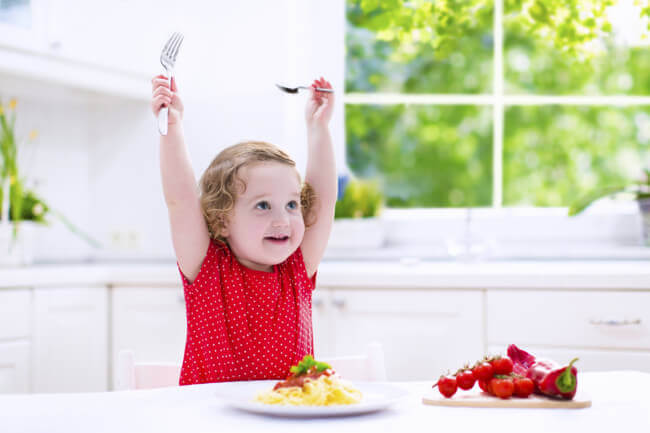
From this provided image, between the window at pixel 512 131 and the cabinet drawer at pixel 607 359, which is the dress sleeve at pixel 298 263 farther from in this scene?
the window at pixel 512 131

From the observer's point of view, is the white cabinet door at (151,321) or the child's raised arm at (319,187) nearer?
the child's raised arm at (319,187)

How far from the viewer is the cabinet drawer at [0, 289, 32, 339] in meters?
2.11

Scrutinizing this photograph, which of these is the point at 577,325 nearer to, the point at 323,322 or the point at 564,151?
the point at 323,322

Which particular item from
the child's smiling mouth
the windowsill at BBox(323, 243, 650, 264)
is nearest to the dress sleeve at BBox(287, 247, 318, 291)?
the child's smiling mouth

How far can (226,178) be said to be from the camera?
4.08 feet

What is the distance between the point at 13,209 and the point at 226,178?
5.07ft

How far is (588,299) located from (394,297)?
525 millimetres

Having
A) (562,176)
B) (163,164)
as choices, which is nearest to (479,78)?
(562,176)

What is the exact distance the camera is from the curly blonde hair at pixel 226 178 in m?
1.23

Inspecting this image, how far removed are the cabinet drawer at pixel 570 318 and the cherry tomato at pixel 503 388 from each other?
1.18m

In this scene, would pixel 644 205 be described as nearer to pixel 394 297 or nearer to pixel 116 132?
pixel 394 297

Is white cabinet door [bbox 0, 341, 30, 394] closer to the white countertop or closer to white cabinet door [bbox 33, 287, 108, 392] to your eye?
white cabinet door [bbox 33, 287, 108, 392]

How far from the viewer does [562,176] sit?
27.3ft

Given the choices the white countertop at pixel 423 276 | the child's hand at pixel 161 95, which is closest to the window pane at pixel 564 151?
the white countertop at pixel 423 276
